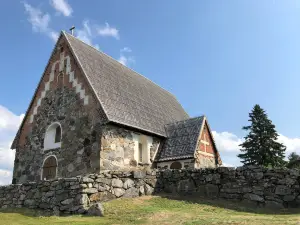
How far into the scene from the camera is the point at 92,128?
1773cm

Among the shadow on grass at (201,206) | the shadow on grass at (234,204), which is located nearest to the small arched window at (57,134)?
the shadow on grass at (201,206)

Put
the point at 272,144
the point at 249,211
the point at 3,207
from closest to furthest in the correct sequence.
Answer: the point at 249,211 → the point at 3,207 → the point at 272,144

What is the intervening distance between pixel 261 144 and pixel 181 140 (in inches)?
506

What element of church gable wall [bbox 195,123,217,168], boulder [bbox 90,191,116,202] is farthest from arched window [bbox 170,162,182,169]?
boulder [bbox 90,191,116,202]

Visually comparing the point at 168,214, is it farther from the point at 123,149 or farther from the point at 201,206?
the point at 123,149

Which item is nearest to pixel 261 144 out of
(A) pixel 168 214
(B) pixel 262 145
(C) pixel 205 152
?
(B) pixel 262 145

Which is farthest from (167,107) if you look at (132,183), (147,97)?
(132,183)

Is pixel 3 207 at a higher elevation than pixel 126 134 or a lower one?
lower

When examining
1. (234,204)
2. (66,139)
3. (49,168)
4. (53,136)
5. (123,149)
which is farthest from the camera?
(53,136)

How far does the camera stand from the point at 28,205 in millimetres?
13375

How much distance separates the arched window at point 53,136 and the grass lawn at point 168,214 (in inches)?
259

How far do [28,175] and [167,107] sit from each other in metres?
12.7

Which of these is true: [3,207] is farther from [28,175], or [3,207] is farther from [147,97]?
[147,97]

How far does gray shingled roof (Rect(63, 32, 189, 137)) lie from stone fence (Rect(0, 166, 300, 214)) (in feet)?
16.1
